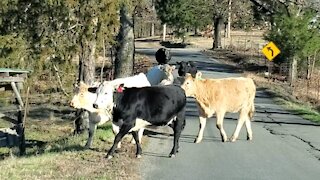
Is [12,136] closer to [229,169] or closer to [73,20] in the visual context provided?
[73,20]

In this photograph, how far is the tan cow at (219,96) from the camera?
1399cm

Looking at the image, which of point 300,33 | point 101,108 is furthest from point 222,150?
point 300,33

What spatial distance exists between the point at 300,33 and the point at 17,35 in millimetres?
26450

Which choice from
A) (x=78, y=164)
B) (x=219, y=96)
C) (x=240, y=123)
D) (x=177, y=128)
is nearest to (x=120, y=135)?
(x=78, y=164)

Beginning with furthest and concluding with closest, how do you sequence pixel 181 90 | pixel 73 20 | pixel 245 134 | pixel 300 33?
pixel 300 33 → pixel 73 20 → pixel 245 134 → pixel 181 90

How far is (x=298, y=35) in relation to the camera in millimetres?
41188

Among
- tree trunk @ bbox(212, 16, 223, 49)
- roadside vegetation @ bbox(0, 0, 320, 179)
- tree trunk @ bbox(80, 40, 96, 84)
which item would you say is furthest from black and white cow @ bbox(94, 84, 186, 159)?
tree trunk @ bbox(212, 16, 223, 49)

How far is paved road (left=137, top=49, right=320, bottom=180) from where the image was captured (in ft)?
34.4

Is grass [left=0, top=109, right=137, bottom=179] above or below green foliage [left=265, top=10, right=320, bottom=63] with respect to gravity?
below

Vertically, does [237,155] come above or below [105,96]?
below

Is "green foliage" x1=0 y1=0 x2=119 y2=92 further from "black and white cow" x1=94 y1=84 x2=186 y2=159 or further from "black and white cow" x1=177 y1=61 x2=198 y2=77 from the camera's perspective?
"black and white cow" x1=94 y1=84 x2=186 y2=159

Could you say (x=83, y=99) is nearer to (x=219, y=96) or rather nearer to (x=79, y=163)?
(x=79, y=163)

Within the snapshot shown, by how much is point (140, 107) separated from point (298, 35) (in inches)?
1249

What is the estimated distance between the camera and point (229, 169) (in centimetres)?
1091
